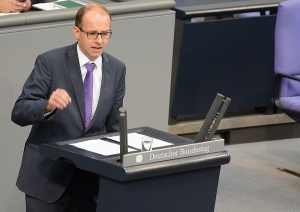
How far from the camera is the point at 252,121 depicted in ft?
25.4

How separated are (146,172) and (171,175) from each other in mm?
186

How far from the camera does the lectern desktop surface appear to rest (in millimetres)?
3928

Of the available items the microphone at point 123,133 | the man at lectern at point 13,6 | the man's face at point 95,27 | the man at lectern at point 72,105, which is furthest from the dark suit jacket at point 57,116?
the man at lectern at point 13,6

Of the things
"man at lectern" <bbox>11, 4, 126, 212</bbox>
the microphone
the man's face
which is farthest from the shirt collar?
the microphone

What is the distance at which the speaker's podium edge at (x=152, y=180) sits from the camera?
3969 millimetres

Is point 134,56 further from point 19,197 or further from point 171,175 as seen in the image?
point 171,175

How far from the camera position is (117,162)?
13.1ft

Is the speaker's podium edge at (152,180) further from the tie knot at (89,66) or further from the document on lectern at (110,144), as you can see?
the tie knot at (89,66)

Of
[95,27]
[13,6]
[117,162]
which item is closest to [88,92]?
[95,27]

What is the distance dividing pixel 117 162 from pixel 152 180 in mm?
172

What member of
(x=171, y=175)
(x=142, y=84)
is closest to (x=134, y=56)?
(x=142, y=84)

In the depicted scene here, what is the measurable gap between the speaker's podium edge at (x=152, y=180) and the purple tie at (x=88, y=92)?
0.93ft

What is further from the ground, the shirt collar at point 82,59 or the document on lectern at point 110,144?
the shirt collar at point 82,59

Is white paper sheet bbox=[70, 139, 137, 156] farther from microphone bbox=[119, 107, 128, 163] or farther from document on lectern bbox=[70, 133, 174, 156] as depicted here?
microphone bbox=[119, 107, 128, 163]
